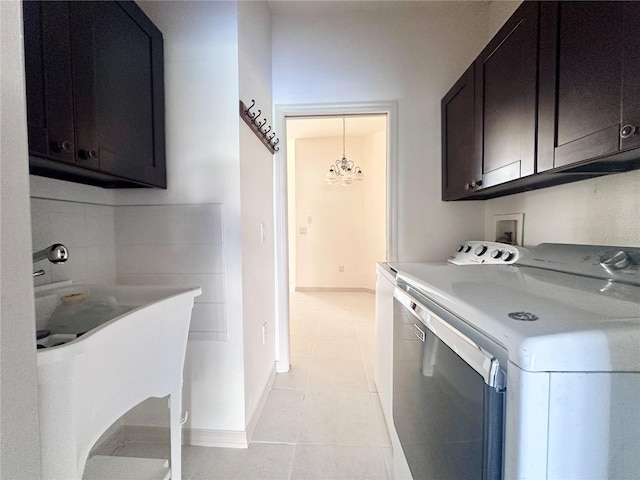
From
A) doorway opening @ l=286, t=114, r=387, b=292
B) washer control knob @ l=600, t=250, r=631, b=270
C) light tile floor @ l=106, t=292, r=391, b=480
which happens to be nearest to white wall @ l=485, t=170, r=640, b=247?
washer control knob @ l=600, t=250, r=631, b=270

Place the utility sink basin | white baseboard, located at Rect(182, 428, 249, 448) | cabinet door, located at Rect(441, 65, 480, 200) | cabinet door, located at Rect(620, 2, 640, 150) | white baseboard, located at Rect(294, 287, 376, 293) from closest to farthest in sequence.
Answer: the utility sink basin < cabinet door, located at Rect(620, 2, 640, 150) < white baseboard, located at Rect(182, 428, 249, 448) < cabinet door, located at Rect(441, 65, 480, 200) < white baseboard, located at Rect(294, 287, 376, 293)

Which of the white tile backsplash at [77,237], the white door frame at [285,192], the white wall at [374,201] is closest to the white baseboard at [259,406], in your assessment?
the white door frame at [285,192]

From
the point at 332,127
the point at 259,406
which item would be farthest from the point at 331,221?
the point at 259,406

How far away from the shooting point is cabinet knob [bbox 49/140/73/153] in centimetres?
81

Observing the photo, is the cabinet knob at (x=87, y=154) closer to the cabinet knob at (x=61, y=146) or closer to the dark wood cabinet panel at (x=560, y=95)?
the cabinet knob at (x=61, y=146)

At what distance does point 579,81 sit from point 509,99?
1.18ft

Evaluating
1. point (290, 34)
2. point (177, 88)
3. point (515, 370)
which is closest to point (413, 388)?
point (515, 370)

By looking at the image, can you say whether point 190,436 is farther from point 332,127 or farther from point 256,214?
point 332,127

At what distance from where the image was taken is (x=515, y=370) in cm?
47

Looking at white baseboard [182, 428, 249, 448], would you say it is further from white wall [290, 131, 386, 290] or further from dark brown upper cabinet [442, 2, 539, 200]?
white wall [290, 131, 386, 290]

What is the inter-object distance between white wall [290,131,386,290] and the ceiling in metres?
0.18

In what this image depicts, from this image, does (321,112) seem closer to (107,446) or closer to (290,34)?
(290,34)

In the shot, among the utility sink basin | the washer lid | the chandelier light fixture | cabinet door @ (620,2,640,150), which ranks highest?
the chandelier light fixture

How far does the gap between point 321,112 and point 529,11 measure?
51.4 inches
